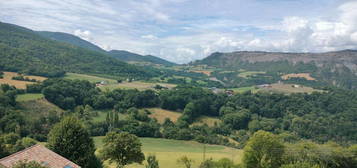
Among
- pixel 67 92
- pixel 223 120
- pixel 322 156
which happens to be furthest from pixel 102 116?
pixel 322 156

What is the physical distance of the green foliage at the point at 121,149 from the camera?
103ft

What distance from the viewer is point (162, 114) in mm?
91375

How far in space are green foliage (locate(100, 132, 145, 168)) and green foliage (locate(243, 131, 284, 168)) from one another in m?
16.3

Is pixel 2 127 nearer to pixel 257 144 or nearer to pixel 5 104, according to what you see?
pixel 5 104

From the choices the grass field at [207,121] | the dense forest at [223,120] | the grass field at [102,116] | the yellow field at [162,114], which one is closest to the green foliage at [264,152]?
the dense forest at [223,120]

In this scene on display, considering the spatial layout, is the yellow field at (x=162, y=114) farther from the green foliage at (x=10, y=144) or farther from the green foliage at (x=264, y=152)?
the green foliage at (x=264, y=152)

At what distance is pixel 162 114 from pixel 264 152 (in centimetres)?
5753

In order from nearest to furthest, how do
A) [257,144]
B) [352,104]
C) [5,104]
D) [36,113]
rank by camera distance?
[257,144], [5,104], [36,113], [352,104]

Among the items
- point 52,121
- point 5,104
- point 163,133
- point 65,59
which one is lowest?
point 163,133

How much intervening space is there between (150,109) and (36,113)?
40.1 meters

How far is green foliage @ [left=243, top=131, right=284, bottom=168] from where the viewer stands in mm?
35969

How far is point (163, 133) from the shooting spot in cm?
6975

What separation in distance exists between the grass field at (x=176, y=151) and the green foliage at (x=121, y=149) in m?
14.1

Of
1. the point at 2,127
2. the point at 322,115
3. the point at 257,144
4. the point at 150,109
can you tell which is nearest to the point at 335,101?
the point at 322,115
